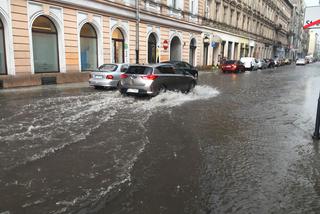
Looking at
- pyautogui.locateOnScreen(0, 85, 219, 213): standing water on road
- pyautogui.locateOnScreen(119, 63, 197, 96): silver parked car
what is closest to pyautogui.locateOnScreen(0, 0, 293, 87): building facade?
pyautogui.locateOnScreen(0, 85, 219, 213): standing water on road

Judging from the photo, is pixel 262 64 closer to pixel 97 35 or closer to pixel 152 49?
pixel 152 49

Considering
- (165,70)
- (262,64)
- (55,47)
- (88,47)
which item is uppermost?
(88,47)

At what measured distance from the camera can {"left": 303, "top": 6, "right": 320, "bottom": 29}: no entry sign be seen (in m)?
6.46

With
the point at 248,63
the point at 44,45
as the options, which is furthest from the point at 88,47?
the point at 248,63

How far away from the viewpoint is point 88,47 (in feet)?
66.5

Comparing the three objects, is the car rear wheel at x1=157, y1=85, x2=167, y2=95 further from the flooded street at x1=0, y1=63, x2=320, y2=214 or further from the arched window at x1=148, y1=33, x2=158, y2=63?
the arched window at x1=148, y1=33, x2=158, y2=63

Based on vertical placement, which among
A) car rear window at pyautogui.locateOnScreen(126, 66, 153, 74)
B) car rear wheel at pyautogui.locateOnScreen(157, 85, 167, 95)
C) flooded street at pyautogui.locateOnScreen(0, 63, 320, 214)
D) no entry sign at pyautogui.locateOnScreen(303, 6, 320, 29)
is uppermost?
no entry sign at pyautogui.locateOnScreen(303, 6, 320, 29)

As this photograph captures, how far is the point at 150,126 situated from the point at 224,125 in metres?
1.95

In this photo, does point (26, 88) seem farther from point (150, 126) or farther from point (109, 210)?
point (109, 210)

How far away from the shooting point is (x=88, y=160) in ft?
16.8

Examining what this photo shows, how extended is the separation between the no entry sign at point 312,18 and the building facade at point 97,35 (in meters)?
13.0

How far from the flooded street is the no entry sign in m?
2.43

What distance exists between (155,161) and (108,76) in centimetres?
1009

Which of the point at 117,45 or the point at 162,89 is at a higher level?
the point at 117,45
